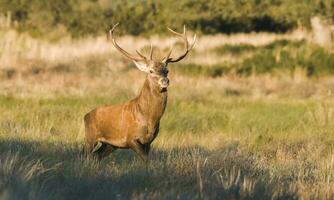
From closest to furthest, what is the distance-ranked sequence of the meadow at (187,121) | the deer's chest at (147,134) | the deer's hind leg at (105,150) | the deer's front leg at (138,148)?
the meadow at (187,121), the deer's front leg at (138,148), the deer's chest at (147,134), the deer's hind leg at (105,150)

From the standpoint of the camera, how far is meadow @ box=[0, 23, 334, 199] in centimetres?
718

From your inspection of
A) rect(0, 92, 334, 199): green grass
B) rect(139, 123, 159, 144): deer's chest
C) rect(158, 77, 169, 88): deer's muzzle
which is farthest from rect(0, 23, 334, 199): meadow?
rect(158, 77, 169, 88): deer's muzzle

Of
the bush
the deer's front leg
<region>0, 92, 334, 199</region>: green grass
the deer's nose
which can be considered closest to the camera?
<region>0, 92, 334, 199</region>: green grass

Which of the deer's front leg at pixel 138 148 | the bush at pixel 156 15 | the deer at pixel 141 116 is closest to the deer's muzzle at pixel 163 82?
the deer at pixel 141 116

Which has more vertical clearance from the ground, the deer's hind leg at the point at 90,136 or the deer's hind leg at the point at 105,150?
the deer's hind leg at the point at 90,136

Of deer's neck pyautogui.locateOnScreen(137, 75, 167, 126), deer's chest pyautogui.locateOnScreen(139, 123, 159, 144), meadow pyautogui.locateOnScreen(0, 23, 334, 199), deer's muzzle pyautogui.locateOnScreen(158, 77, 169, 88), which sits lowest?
meadow pyautogui.locateOnScreen(0, 23, 334, 199)

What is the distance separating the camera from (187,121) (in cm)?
1464

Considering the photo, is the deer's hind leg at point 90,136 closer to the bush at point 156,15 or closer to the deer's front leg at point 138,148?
the deer's front leg at point 138,148

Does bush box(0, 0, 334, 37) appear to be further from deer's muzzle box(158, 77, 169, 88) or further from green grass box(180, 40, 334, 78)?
deer's muzzle box(158, 77, 169, 88)

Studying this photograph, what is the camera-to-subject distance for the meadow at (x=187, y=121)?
718 cm

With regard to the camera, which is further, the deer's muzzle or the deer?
the deer

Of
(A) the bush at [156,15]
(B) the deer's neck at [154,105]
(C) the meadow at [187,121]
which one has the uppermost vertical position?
(A) the bush at [156,15]

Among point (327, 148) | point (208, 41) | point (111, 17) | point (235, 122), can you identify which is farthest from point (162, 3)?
point (327, 148)

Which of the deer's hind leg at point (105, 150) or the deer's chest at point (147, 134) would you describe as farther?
the deer's hind leg at point (105, 150)
